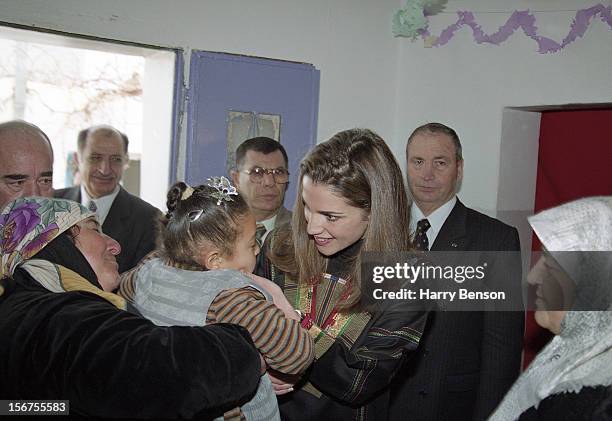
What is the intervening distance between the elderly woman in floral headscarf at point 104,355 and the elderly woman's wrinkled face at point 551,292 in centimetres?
74

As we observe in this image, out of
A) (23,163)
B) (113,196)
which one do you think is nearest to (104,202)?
(113,196)

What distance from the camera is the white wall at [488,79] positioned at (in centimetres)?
363

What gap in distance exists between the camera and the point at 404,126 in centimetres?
455

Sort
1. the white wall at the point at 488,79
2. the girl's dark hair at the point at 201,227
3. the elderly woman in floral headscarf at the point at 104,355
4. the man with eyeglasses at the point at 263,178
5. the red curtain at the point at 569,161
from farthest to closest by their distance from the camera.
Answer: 1. the red curtain at the point at 569,161
2. the white wall at the point at 488,79
3. the man with eyeglasses at the point at 263,178
4. the girl's dark hair at the point at 201,227
5. the elderly woman in floral headscarf at the point at 104,355

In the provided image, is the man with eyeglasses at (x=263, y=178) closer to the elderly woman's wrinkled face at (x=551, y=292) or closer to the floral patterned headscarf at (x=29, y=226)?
the floral patterned headscarf at (x=29, y=226)

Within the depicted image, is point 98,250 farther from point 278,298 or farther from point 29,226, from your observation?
point 278,298

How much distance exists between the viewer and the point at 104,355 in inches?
55.7

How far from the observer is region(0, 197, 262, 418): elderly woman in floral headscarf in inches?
55.6

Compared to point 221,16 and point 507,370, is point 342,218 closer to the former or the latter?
point 507,370

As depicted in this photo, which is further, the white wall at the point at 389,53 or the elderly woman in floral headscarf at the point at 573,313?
the white wall at the point at 389,53

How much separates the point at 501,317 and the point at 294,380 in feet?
3.91

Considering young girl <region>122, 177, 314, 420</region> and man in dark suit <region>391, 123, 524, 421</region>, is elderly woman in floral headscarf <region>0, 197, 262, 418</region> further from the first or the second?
man in dark suit <region>391, 123, 524, 421</region>

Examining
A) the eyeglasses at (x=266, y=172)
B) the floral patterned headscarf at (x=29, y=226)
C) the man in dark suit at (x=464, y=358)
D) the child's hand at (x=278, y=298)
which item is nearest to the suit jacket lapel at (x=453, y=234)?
the man in dark suit at (x=464, y=358)

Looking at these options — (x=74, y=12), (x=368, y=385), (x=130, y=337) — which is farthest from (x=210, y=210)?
(x=74, y=12)
